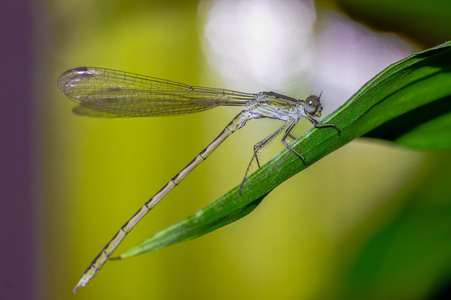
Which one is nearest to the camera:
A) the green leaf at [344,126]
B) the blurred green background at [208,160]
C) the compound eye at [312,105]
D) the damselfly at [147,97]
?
the green leaf at [344,126]

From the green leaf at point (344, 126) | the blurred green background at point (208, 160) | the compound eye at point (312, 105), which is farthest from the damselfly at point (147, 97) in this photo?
the blurred green background at point (208, 160)

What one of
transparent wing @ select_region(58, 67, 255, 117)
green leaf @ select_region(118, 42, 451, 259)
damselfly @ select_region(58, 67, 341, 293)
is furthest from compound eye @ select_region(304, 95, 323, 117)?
green leaf @ select_region(118, 42, 451, 259)

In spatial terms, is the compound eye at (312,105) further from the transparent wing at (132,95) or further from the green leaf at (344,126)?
the green leaf at (344,126)

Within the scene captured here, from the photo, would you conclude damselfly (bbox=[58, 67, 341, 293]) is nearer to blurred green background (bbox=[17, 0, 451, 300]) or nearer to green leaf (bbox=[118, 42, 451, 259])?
green leaf (bbox=[118, 42, 451, 259])

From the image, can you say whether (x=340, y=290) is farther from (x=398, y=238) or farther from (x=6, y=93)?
(x=6, y=93)

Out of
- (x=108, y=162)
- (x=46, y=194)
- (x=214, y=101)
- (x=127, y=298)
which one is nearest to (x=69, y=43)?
(x=108, y=162)

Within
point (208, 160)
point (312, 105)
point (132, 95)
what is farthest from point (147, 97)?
point (208, 160)
